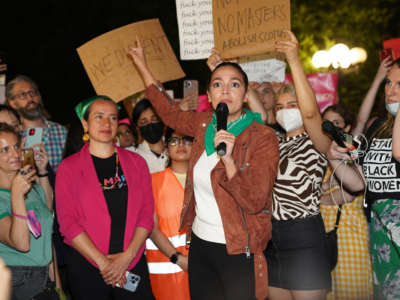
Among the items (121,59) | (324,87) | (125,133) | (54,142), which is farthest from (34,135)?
(324,87)

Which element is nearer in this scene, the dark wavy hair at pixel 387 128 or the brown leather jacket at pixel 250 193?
the brown leather jacket at pixel 250 193

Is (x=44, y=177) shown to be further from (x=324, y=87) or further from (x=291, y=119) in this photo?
(x=324, y=87)

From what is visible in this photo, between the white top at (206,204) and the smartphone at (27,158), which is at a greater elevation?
the smartphone at (27,158)

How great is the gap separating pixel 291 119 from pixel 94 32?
9.23 metres

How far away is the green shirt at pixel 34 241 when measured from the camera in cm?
333

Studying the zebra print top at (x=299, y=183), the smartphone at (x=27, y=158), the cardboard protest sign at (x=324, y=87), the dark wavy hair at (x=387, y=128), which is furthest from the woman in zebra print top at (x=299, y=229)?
the cardboard protest sign at (x=324, y=87)

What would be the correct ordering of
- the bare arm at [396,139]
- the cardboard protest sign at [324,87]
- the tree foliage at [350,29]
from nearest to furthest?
1. the bare arm at [396,139]
2. the cardboard protest sign at [324,87]
3. the tree foliage at [350,29]

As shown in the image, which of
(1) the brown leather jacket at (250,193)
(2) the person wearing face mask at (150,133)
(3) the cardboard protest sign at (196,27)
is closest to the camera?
(1) the brown leather jacket at (250,193)

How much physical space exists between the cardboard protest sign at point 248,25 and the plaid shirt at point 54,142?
2379 millimetres

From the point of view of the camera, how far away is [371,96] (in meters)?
4.65

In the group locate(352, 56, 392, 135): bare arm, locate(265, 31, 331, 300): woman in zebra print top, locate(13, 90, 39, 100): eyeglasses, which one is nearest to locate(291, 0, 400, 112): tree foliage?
locate(352, 56, 392, 135): bare arm

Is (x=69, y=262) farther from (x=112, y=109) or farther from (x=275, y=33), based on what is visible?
(x=275, y=33)

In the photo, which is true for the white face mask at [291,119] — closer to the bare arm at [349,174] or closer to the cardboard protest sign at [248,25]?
the bare arm at [349,174]

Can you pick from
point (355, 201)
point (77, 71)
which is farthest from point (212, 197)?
point (77, 71)
